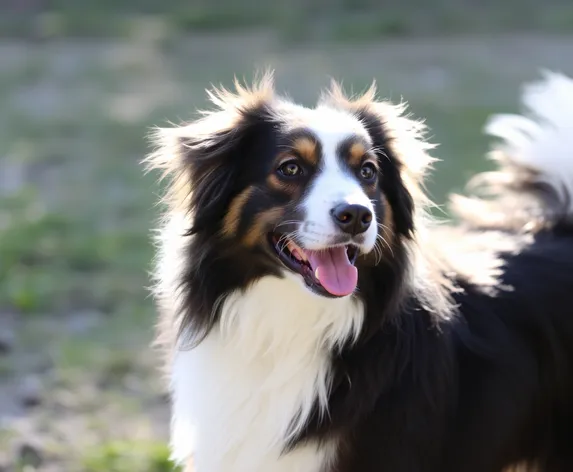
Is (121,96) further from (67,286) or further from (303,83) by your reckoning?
(67,286)

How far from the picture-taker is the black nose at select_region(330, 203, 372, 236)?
281 cm

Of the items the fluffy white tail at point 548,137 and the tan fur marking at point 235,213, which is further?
the fluffy white tail at point 548,137

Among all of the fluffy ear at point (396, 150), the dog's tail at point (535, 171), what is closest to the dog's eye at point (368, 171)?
the fluffy ear at point (396, 150)

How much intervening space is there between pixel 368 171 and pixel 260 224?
38 centimetres

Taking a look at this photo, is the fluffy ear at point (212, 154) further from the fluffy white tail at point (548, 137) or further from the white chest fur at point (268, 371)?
the fluffy white tail at point (548, 137)

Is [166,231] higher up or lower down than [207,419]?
higher up

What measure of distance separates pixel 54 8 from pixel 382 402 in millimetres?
11114

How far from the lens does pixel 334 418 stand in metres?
3.07

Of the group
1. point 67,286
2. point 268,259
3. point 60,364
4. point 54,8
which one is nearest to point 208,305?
point 268,259

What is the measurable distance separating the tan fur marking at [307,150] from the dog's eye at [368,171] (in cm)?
16

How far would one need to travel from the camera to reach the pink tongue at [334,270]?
2.94 meters

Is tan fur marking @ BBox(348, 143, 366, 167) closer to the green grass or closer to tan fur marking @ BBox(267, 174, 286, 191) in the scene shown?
tan fur marking @ BBox(267, 174, 286, 191)

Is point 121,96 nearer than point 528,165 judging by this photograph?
No

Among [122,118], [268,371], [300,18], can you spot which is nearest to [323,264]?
[268,371]
